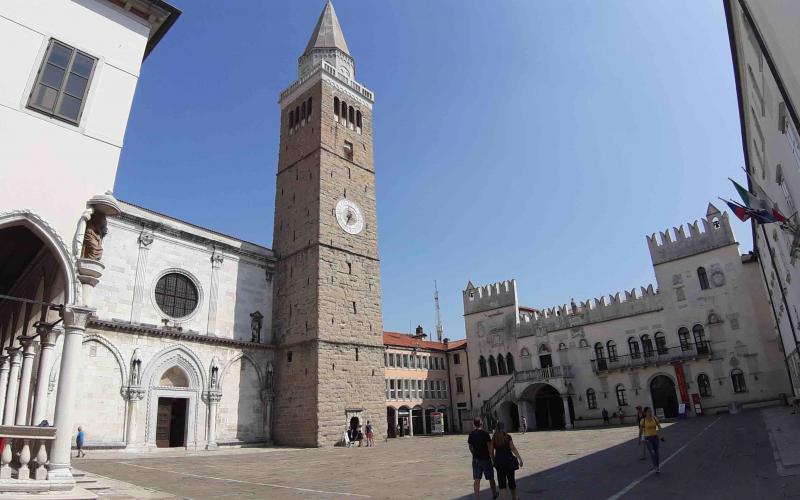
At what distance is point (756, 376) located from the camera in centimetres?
3178

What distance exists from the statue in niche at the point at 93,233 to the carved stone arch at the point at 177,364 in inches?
688

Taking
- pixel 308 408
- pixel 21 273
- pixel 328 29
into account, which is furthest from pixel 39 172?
pixel 328 29

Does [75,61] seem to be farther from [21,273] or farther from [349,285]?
[349,285]

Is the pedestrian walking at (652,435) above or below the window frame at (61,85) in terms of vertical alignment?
below

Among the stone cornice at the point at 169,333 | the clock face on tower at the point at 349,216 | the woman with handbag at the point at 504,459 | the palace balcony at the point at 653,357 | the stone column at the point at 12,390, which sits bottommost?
the woman with handbag at the point at 504,459

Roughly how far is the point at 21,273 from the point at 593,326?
3786 cm

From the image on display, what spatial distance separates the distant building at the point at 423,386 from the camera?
43.4m

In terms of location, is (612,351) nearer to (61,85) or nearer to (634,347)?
(634,347)

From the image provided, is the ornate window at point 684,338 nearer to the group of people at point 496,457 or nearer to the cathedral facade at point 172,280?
the cathedral facade at point 172,280

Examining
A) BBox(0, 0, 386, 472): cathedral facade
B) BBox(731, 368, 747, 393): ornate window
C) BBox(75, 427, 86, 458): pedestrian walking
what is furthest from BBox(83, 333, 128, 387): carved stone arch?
BBox(731, 368, 747, 393): ornate window

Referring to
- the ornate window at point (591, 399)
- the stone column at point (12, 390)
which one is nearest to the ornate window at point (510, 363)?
the ornate window at point (591, 399)

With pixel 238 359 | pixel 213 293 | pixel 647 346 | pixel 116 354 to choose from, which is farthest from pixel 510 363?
pixel 116 354

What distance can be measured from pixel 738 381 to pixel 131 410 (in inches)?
1466

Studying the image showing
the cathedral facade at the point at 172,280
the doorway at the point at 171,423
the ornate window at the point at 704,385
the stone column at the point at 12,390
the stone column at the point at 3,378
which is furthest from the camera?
the ornate window at the point at 704,385
